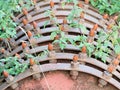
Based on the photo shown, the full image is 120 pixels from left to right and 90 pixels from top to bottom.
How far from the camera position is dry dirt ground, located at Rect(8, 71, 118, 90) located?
2656 mm

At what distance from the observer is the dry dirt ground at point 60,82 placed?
2656 millimetres

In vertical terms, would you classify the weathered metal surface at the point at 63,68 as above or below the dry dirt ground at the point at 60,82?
above

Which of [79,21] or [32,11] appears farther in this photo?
[32,11]

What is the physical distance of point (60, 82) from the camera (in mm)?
2664

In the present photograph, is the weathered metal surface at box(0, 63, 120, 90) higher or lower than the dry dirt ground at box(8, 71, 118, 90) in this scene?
higher

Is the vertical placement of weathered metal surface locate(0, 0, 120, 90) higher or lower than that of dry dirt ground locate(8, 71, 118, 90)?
higher

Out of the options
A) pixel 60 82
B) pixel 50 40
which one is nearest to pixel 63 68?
pixel 60 82

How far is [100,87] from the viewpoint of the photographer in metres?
2.67

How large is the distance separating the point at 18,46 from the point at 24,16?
0.44 m

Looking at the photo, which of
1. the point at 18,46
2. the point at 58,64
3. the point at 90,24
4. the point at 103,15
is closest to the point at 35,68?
the point at 58,64

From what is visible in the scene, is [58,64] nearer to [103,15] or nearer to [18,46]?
[18,46]

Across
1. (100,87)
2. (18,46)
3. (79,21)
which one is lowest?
(100,87)

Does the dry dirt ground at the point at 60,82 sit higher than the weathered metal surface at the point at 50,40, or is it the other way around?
the weathered metal surface at the point at 50,40

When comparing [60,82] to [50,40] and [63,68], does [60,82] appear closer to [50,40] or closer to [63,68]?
[63,68]
